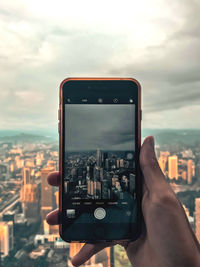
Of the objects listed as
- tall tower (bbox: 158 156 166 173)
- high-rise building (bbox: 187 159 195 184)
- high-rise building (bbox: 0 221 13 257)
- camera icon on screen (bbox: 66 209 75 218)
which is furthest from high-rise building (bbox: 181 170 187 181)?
high-rise building (bbox: 0 221 13 257)

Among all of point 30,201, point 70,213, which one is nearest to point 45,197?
point 30,201

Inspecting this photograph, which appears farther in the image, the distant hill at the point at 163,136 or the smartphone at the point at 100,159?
the distant hill at the point at 163,136

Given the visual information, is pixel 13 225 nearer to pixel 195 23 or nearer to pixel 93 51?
pixel 93 51

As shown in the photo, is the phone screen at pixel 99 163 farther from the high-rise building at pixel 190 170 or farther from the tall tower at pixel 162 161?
the high-rise building at pixel 190 170

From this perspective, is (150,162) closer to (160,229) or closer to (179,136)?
(160,229)

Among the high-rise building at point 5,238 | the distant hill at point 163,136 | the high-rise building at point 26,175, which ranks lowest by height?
the high-rise building at point 5,238

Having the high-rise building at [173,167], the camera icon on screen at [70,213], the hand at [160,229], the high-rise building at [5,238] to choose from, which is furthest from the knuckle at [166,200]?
the high-rise building at [5,238]

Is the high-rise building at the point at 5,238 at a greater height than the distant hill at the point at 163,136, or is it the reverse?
the distant hill at the point at 163,136

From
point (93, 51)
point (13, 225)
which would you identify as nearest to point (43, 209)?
point (13, 225)
